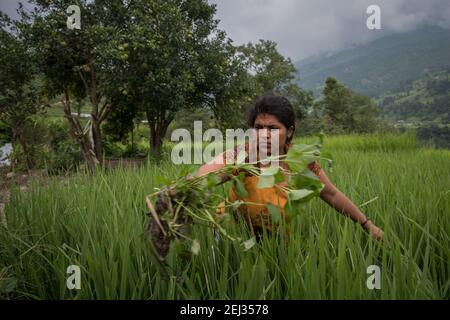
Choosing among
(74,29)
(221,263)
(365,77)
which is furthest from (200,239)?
(365,77)

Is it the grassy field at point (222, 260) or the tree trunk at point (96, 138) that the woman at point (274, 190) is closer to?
the grassy field at point (222, 260)

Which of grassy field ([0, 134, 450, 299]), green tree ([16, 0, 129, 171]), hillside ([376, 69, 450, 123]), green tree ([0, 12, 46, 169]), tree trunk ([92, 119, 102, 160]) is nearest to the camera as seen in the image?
grassy field ([0, 134, 450, 299])

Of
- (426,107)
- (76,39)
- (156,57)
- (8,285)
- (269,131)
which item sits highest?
(426,107)

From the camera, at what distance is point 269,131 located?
1.27 meters

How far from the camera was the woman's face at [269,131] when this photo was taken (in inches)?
47.8

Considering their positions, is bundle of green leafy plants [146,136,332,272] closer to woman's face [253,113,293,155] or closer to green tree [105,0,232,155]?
woman's face [253,113,293,155]

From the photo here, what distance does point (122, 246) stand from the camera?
1059mm

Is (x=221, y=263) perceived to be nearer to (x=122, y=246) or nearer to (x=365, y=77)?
(x=122, y=246)

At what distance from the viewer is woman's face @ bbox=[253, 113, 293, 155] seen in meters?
1.21

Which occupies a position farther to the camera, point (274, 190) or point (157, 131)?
point (157, 131)

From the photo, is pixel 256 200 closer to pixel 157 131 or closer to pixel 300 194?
pixel 300 194

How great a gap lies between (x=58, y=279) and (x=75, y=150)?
22.4 ft

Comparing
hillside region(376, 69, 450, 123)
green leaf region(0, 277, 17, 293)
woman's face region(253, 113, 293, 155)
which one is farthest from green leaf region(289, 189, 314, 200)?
hillside region(376, 69, 450, 123)

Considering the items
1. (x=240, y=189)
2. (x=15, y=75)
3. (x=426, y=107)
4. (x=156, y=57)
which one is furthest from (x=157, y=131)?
(x=426, y=107)
